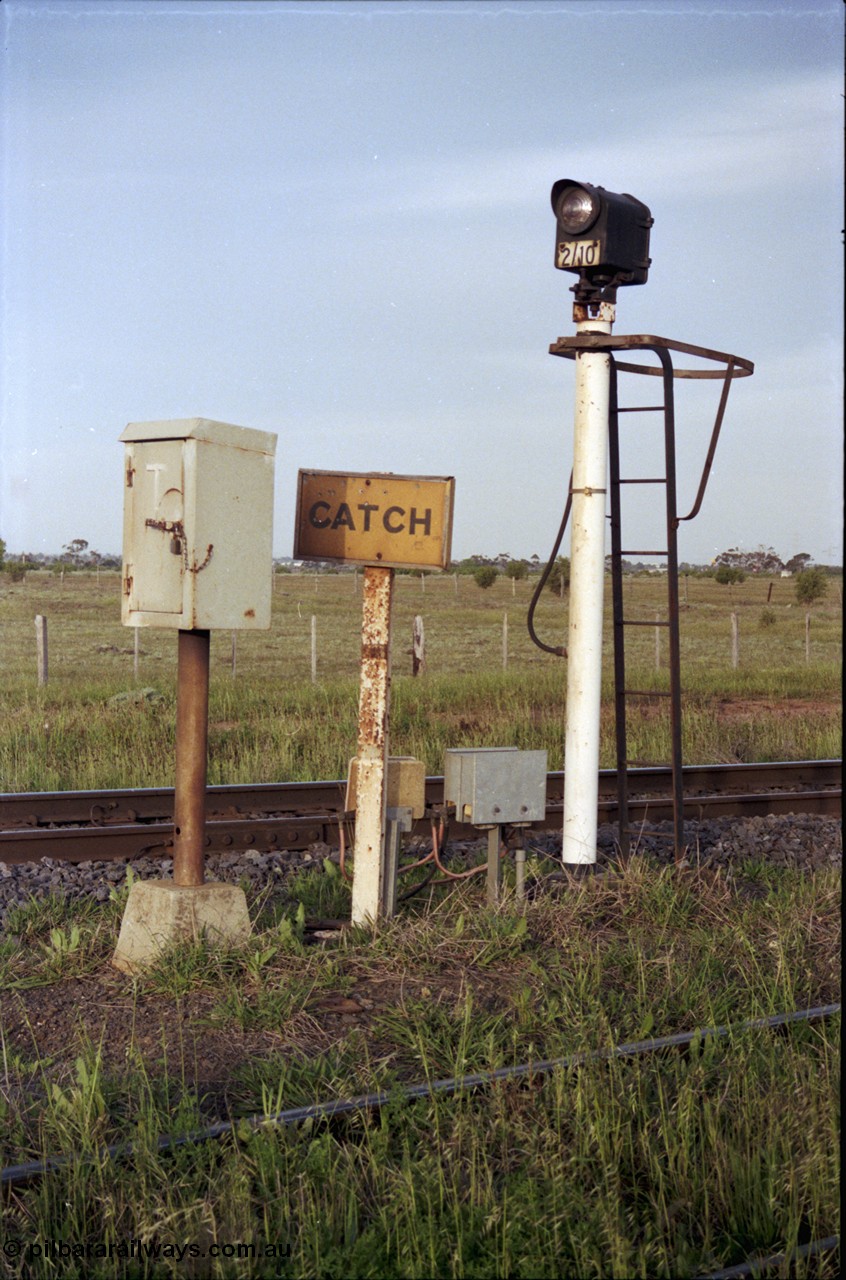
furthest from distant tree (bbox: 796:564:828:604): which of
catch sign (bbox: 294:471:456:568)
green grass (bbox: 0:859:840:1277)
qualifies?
catch sign (bbox: 294:471:456:568)

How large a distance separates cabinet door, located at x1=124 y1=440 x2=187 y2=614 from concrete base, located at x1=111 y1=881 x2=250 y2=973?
47.4 inches

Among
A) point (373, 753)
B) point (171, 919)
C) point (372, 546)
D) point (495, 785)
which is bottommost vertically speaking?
point (171, 919)

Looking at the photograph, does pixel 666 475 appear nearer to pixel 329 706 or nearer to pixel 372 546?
pixel 372 546

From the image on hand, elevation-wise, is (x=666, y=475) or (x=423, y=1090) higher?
(x=666, y=475)

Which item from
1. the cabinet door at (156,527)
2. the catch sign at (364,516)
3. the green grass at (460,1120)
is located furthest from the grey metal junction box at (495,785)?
the cabinet door at (156,527)

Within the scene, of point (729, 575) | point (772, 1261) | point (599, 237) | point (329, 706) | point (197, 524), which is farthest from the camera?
point (729, 575)

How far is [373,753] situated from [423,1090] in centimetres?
207

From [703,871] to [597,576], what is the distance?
1.79 meters

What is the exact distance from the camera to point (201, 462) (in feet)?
18.3

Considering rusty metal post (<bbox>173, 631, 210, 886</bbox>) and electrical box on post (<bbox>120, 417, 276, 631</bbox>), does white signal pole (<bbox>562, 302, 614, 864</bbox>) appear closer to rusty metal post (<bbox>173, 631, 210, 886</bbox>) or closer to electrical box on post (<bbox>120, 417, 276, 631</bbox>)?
electrical box on post (<bbox>120, 417, 276, 631</bbox>)

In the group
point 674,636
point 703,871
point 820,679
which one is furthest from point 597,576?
point 820,679

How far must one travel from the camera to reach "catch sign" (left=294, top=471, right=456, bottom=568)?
621cm

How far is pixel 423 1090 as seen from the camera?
4.40 metres

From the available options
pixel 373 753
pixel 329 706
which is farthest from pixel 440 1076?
pixel 329 706
